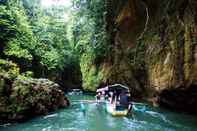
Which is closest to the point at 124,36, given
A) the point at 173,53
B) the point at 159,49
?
the point at 159,49

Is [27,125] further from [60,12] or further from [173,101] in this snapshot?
[60,12]

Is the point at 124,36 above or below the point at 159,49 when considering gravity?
above

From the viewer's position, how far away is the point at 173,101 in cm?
1878

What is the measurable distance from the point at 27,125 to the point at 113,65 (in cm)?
1211

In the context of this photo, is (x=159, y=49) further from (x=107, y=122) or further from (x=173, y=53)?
(x=107, y=122)

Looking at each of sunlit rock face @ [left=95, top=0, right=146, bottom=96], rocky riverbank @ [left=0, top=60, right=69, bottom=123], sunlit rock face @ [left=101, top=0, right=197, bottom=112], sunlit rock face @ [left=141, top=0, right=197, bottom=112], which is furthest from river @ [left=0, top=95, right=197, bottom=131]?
sunlit rock face @ [left=95, top=0, right=146, bottom=96]

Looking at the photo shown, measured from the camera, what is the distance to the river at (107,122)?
13617mm

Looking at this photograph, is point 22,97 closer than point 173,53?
Yes

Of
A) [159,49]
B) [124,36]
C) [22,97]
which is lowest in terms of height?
[22,97]

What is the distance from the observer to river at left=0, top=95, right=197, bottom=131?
536 inches

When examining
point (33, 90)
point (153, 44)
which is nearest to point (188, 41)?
point (153, 44)

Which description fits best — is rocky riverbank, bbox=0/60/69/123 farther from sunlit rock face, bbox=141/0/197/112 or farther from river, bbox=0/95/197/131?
sunlit rock face, bbox=141/0/197/112

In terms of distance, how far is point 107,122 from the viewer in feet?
49.8

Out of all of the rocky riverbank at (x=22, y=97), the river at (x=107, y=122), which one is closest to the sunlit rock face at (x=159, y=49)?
the river at (x=107, y=122)
